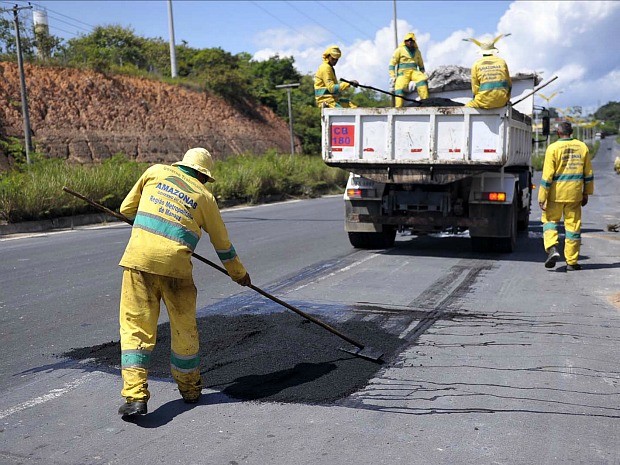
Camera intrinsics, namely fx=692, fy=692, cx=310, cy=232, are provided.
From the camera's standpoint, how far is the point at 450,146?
973 cm

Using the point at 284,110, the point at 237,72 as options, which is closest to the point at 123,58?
the point at 237,72

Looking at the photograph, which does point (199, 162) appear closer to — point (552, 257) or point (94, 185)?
point (552, 257)

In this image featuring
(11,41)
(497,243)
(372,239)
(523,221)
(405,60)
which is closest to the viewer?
(497,243)

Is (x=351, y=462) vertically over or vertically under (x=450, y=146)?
under

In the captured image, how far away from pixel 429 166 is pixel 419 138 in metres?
0.43

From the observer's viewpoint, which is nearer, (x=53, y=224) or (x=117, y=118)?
(x=53, y=224)

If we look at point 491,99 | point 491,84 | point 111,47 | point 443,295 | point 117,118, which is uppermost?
point 111,47

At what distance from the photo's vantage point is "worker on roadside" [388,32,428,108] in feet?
38.8

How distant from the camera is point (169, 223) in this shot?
4.19 metres

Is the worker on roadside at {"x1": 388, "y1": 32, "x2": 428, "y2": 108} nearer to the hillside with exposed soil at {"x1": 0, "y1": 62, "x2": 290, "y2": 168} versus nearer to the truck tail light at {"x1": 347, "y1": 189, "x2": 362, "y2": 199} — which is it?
the truck tail light at {"x1": 347, "y1": 189, "x2": 362, "y2": 199}

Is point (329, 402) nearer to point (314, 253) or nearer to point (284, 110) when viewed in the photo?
point (314, 253)

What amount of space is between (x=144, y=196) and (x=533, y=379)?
→ 2.87 meters

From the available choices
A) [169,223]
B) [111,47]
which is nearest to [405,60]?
[169,223]

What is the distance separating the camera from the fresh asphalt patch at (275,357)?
457cm
